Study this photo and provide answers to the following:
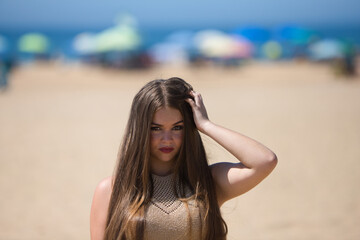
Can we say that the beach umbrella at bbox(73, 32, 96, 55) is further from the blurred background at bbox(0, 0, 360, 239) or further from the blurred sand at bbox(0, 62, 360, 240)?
the blurred sand at bbox(0, 62, 360, 240)

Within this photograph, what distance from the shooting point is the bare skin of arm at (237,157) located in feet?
6.23

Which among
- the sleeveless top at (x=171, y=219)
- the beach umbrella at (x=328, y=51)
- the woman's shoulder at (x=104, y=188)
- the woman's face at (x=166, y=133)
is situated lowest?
the sleeveless top at (x=171, y=219)

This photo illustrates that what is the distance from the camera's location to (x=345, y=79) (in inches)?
749

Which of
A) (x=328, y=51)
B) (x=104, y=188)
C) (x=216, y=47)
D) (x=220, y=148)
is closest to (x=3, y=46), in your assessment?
(x=216, y=47)

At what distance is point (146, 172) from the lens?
1.87m

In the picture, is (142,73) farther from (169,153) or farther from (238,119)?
(169,153)

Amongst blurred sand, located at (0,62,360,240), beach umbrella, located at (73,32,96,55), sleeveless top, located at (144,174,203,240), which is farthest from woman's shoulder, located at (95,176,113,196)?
beach umbrella, located at (73,32,96,55)

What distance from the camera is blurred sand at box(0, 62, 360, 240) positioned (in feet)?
15.5

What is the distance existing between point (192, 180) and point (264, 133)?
695cm

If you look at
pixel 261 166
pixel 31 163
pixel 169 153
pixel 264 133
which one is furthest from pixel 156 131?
pixel 264 133

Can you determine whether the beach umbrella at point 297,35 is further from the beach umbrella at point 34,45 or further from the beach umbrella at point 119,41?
the beach umbrella at point 34,45

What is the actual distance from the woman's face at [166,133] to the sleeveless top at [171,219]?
7.5 inches

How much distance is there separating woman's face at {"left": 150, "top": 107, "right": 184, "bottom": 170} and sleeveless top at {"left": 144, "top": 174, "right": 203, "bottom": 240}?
0.19 metres

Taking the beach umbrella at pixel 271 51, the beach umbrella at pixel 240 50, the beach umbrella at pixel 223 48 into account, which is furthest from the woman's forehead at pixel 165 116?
the beach umbrella at pixel 271 51
